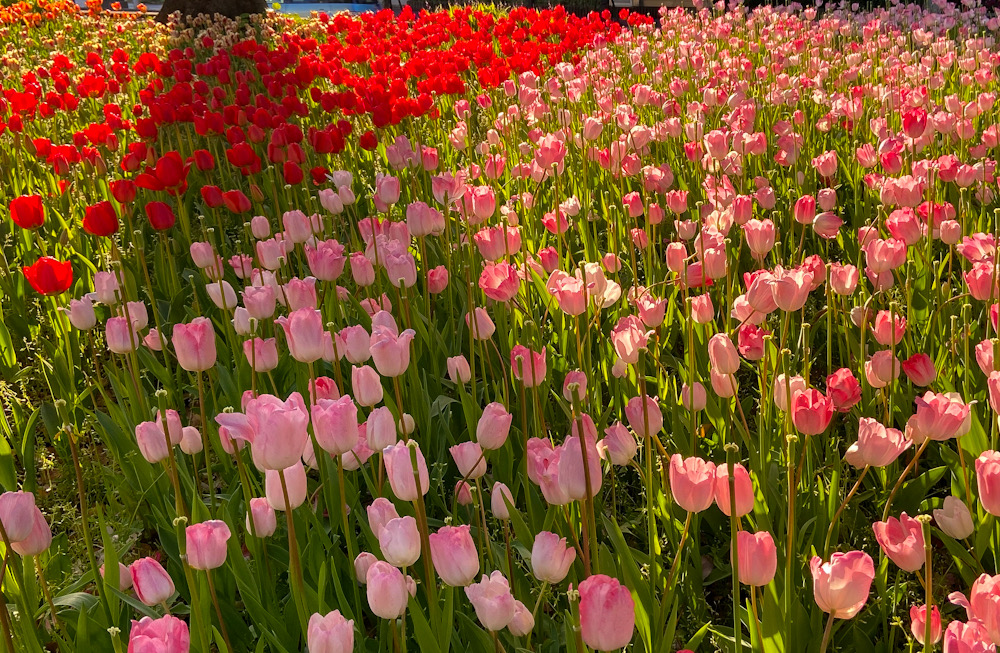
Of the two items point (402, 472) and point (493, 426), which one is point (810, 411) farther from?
point (402, 472)

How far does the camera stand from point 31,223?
284 cm

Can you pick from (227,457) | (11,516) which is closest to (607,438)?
(11,516)

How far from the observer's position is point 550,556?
3.74 ft

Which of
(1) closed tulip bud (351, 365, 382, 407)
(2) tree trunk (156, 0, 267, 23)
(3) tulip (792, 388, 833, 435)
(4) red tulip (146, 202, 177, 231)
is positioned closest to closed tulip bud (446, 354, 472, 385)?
(1) closed tulip bud (351, 365, 382, 407)

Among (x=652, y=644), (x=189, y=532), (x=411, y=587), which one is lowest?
(x=652, y=644)

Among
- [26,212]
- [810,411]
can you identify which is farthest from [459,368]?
[26,212]

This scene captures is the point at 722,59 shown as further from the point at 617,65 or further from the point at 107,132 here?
the point at 107,132

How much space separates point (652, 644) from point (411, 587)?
382 millimetres

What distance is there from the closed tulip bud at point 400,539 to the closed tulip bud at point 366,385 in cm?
40

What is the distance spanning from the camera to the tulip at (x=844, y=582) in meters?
1.00

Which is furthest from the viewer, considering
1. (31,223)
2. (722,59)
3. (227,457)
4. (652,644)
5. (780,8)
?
(780,8)

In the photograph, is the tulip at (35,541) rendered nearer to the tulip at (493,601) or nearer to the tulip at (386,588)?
the tulip at (386,588)

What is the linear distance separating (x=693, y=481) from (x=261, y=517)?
72 cm

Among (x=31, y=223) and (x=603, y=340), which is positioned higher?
(x=31, y=223)
